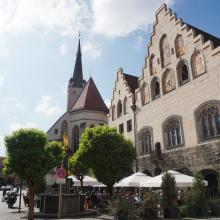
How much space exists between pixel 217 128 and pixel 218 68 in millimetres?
4658

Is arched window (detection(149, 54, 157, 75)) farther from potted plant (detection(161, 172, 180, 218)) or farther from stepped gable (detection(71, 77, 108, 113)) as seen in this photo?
stepped gable (detection(71, 77, 108, 113))

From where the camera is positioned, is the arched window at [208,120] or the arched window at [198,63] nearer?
the arched window at [208,120]

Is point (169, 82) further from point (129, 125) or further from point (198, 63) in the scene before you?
point (129, 125)

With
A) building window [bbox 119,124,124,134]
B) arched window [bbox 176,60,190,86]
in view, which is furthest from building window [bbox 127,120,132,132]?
arched window [bbox 176,60,190,86]

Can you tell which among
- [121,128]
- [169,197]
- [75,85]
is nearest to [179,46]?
[121,128]

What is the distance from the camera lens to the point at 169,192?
648 inches

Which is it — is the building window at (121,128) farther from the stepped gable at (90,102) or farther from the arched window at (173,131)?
the stepped gable at (90,102)

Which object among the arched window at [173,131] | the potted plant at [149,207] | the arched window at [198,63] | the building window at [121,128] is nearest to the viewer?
the potted plant at [149,207]

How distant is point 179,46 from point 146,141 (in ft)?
34.4

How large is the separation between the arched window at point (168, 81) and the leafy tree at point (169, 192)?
37.2 ft

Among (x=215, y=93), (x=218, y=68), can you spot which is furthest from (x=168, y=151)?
(x=218, y=68)

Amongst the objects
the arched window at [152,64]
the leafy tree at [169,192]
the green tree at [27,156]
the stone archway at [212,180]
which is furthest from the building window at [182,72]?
the green tree at [27,156]

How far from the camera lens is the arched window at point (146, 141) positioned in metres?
28.5

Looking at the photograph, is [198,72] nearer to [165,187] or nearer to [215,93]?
[215,93]
